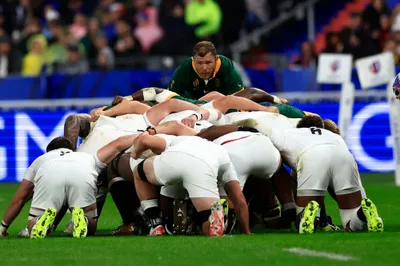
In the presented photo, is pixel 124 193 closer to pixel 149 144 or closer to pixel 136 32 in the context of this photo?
pixel 149 144

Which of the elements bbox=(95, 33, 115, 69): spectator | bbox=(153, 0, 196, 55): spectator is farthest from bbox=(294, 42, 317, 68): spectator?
bbox=(95, 33, 115, 69): spectator

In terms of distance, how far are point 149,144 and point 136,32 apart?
47.4 feet

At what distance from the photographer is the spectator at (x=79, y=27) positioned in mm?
27750

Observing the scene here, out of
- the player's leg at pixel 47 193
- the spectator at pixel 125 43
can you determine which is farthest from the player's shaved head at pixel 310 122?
the spectator at pixel 125 43

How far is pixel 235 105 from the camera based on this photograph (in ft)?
47.4

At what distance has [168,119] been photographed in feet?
45.7

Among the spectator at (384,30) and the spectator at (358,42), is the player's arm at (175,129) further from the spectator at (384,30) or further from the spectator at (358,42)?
the spectator at (384,30)

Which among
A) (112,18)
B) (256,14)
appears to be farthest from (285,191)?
(112,18)

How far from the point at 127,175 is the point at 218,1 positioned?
530 inches

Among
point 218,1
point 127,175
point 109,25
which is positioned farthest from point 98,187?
point 109,25

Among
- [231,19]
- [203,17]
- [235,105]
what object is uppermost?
[203,17]

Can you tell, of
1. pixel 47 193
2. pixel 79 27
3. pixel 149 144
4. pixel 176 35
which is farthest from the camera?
pixel 79 27

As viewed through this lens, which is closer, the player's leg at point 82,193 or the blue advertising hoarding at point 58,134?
the player's leg at point 82,193

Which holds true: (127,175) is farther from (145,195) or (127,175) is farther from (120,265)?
(120,265)
